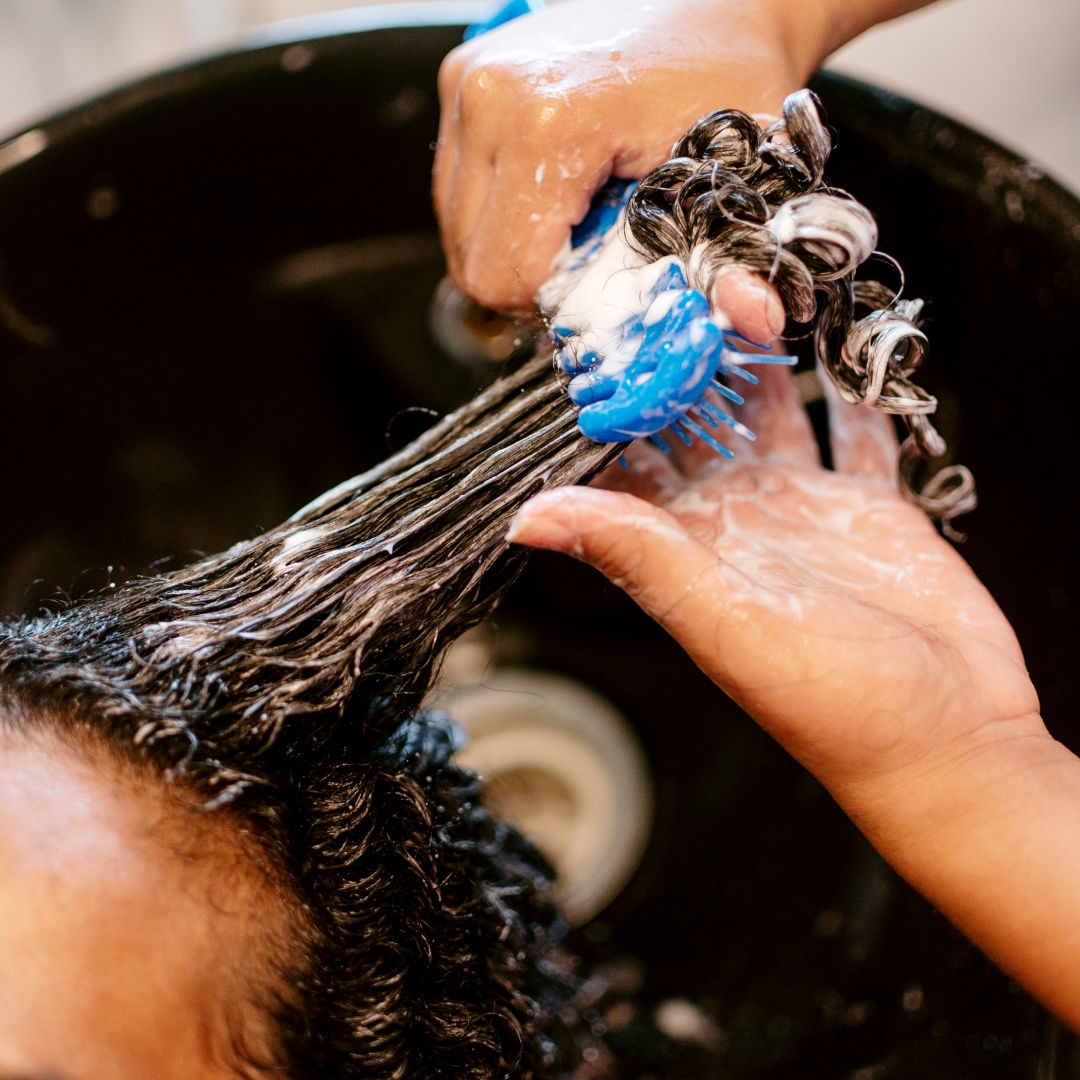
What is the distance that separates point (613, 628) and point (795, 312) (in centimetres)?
61

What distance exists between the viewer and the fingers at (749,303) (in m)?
0.57

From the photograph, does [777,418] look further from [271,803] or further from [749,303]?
[271,803]

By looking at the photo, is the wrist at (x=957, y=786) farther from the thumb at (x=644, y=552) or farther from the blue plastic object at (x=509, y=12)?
the blue plastic object at (x=509, y=12)

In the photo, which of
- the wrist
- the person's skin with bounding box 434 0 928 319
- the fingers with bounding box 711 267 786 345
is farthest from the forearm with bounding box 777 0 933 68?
the wrist

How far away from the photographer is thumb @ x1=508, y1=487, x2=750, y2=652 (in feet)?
1.80

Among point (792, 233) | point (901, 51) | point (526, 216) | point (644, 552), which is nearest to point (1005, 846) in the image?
point (644, 552)

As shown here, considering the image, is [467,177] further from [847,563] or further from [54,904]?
[54,904]

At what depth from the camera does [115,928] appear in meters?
0.52

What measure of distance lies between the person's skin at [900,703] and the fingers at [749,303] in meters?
0.12

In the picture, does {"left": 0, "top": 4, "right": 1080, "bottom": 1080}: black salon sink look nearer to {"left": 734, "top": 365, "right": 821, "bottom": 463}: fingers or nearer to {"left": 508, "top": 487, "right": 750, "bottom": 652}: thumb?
{"left": 734, "top": 365, "right": 821, "bottom": 463}: fingers

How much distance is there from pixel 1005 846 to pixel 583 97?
55 centimetres

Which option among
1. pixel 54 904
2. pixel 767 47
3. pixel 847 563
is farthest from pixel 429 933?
pixel 767 47

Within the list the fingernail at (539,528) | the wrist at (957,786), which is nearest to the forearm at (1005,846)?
the wrist at (957,786)

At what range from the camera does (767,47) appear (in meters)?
0.69
